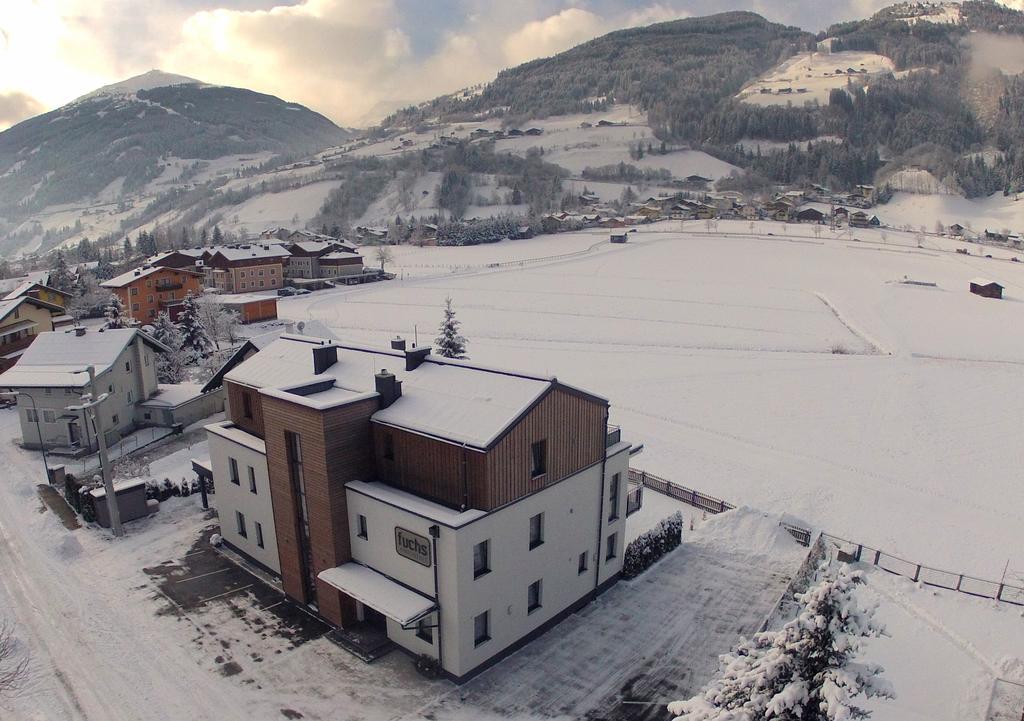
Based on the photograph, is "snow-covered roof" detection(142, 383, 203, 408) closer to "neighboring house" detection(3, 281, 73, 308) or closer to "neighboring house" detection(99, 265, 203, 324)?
"neighboring house" detection(99, 265, 203, 324)

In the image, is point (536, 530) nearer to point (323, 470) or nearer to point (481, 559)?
point (481, 559)

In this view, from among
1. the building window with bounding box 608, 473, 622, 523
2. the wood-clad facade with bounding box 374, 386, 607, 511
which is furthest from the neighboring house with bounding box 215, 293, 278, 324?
the building window with bounding box 608, 473, 622, 523

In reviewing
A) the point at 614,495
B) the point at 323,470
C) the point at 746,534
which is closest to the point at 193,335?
the point at 323,470

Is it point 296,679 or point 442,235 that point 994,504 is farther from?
point 442,235

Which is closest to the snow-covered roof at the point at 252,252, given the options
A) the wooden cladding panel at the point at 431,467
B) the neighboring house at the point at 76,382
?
the neighboring house at the point at 76,382

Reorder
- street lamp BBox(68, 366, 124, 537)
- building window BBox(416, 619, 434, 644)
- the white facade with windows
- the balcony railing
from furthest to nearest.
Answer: street lamp BBox(68, 366, 124, 537) → the balcony railing → building window BBox(416, 619, 434, 644) → the white facade with windows

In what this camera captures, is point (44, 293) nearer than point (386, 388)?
No

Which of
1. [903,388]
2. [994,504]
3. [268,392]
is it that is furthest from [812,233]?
[268,392]
